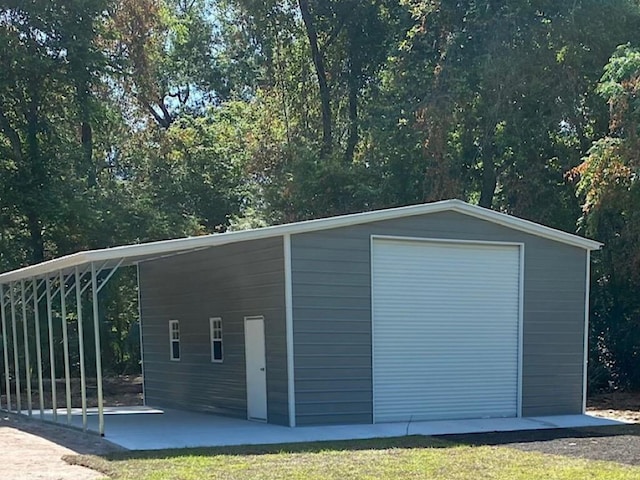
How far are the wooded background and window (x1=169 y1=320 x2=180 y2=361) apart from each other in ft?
16.3

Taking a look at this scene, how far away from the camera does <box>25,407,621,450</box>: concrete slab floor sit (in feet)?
30.7

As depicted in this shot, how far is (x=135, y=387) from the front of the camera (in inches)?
722

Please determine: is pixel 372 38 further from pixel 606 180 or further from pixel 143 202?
pixel 606 180

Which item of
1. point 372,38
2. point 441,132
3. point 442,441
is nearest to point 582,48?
point 441,132

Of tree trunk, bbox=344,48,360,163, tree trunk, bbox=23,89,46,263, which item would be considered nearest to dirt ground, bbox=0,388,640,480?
tree trunk, bbox=23,89,46,263

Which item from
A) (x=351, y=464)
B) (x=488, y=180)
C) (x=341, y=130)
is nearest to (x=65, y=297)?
(x=351, y=464)

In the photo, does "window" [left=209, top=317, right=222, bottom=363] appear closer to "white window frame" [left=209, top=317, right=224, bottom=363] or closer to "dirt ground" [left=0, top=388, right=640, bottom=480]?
"white window frame" [left=209, top=317, right=224, bottom=363]

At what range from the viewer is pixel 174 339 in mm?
13984

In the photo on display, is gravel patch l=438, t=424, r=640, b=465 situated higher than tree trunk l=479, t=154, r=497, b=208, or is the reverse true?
tree trunk l=479, t=154, r=497, b=208

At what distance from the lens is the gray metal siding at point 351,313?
1050cm

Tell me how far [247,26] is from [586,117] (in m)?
11.0

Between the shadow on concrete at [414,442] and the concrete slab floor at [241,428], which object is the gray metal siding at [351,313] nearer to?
the concrete slab floor at [241,428]

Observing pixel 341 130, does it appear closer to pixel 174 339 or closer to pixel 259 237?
pixel 174 339

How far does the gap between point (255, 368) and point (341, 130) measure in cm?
1227
